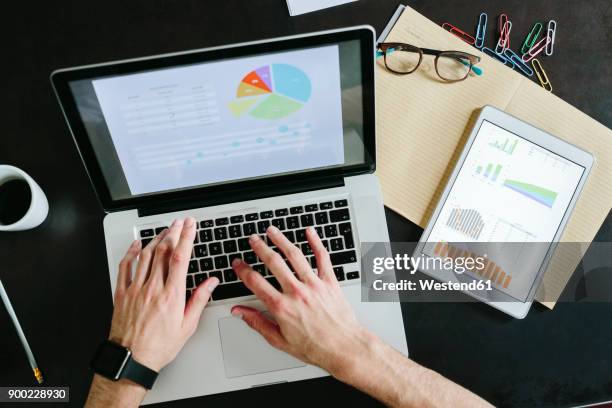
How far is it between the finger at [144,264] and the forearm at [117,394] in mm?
155

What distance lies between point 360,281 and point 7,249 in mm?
633

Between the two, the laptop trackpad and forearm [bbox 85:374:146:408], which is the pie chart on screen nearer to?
the laptop trackpad

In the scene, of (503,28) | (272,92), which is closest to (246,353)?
(272,92)

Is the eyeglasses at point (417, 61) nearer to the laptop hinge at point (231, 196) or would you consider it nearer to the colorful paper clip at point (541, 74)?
the colorful paper clip at point (541, 74)

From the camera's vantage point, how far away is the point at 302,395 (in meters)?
0.87

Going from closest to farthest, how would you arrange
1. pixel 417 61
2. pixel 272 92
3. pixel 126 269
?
pixel 272 92
pixel 126 269
pixel 417 61

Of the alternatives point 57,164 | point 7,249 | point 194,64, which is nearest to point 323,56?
point 194,64

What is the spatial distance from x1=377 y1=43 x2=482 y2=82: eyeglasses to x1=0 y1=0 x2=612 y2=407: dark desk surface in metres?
0.06

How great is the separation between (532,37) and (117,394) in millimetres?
955

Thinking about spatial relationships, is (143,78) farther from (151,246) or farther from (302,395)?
(302,395)

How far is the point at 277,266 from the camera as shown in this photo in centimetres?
79

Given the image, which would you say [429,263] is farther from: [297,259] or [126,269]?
[126,269]

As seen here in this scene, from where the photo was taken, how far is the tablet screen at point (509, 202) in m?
0.87

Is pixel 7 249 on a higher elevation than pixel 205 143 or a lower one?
lower
